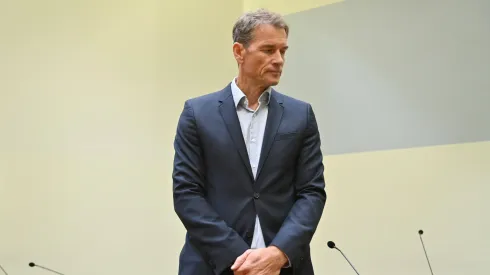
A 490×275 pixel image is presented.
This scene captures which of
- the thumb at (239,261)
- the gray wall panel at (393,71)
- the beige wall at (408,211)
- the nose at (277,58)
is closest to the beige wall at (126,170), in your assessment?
the beige wall at (408,211)

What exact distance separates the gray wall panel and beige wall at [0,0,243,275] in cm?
77

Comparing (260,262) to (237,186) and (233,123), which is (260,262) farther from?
(233,123)

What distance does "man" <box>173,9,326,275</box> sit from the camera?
1.49 m

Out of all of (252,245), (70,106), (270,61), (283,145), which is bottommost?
(252,245)

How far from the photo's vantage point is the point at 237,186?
1551 millimetres

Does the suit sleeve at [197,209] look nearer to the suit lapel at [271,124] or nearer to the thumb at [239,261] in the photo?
the thumb at [239,261]

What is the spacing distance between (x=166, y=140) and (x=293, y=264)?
247 centimetres

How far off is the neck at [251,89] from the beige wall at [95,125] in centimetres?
188

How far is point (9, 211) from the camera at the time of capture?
3.09m

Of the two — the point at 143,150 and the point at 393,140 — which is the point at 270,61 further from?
the point at 143,150

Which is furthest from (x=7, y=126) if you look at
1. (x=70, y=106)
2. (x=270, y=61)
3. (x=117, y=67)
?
(x=270, y=61)

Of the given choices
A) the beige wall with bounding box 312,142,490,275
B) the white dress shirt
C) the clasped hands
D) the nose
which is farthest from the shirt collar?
the beige wall with bounding box 312,142,490,275

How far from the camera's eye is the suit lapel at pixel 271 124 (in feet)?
5.17

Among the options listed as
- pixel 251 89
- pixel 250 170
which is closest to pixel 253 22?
pixel 251 89
